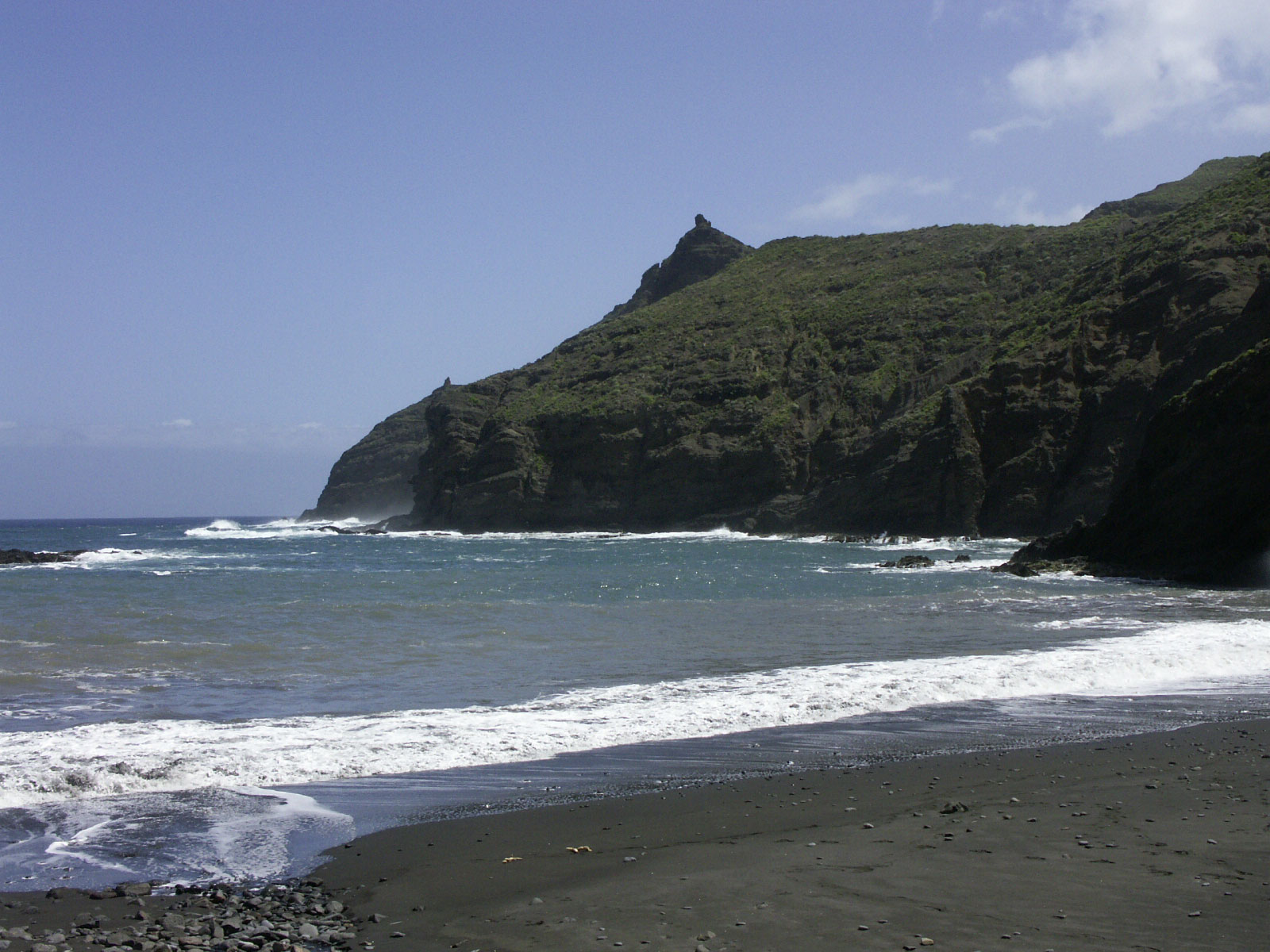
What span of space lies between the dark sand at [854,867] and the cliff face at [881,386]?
43.1 metres

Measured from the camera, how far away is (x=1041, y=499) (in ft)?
179

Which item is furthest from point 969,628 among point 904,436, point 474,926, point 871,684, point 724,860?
point 904,436

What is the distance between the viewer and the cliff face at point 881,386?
54.7m

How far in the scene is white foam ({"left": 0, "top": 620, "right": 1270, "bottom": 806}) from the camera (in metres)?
8.84

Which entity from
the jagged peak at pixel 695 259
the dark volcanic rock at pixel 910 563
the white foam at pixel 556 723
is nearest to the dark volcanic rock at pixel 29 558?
the dark volcanic rock at pixel 910 563

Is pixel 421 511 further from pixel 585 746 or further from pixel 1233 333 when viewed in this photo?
pixel 585 746

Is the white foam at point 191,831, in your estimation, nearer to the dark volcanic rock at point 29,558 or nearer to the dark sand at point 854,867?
the dark sand at point 854,867

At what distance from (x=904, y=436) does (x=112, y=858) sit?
59803 millimetres

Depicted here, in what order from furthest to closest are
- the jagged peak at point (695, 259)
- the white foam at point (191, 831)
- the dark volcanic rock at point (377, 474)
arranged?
the dark volcanic rock at point (377, 474) → the jagged peak at point (695, 259) → the white foam at point (191, 831)

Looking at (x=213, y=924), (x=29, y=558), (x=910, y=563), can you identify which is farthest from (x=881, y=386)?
(x=213, y=924)

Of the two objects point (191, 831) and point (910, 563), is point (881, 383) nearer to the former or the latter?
point (910, 563)

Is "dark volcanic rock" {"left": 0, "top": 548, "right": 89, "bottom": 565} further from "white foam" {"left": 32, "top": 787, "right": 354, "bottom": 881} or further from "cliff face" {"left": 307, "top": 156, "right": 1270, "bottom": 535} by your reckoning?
"white foam" {"left": 32, "top": 787, "right": 354, "bottom": 881}

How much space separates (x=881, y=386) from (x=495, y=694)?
65.3 meters

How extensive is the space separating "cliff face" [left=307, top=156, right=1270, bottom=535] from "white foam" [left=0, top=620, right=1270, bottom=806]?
3633 centimetres
